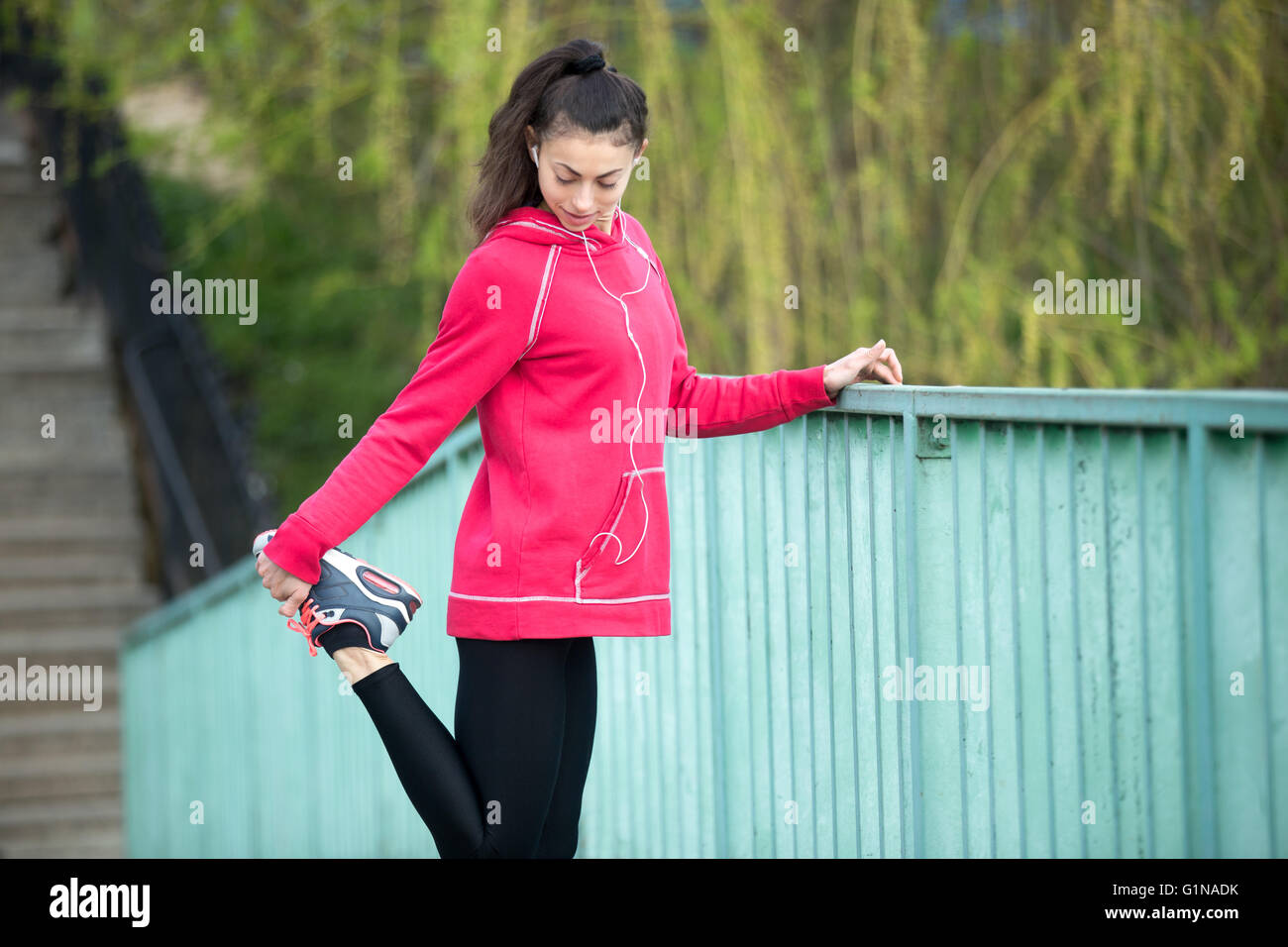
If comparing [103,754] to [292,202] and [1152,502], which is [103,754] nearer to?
[292,202]

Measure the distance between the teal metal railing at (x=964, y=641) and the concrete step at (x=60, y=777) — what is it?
467cm

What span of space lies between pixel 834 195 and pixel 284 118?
2516 millimetres

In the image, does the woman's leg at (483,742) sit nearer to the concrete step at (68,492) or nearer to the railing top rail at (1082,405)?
the railing top rail at (1082,405)

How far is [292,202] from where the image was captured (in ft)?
35.1

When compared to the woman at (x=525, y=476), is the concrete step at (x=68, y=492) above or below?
above

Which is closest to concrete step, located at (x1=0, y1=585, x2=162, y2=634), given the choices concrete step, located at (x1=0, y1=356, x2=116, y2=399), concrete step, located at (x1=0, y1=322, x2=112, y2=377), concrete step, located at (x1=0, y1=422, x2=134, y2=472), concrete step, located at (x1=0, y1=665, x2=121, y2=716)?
concrete step, located at (x1=0, y1=665, x2=121, y2=716)

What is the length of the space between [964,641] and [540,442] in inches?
28.4

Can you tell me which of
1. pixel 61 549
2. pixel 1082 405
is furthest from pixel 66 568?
pixel 1082 405

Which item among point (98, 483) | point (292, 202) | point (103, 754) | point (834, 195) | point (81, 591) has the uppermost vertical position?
point (292, 202)

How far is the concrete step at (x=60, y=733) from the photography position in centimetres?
764

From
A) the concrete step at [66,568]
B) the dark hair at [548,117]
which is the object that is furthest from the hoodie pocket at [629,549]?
the concrete step at [66,568]

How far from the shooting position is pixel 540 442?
228cm

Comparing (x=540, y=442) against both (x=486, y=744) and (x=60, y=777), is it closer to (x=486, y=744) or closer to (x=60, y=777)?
(x=486, y=744)

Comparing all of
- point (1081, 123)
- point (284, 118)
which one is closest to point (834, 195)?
point (1081, 123)
